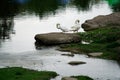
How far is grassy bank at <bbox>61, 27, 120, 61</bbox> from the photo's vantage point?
98.2 feet

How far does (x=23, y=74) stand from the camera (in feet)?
79.4

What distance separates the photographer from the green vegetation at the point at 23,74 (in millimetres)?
23328

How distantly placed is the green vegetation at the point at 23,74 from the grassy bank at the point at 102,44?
246 inches

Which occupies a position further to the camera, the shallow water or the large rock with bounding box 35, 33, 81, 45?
the large rock with bounding box 35, 33, 81, 45

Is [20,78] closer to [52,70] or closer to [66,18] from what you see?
[52,70]

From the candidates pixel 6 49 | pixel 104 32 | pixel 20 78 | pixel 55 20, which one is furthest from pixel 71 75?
pixel 55 20

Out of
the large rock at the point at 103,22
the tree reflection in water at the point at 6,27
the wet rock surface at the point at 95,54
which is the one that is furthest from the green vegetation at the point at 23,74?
the large rock at the point at 103,22

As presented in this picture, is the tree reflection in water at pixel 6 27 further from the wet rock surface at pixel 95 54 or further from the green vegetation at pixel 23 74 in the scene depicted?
the green vegetation at pixel 23 74

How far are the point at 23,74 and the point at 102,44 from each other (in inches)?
409

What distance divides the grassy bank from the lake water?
3.90 feet

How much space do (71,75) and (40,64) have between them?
367cm

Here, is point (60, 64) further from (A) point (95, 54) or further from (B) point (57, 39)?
(B) point (57, 39)

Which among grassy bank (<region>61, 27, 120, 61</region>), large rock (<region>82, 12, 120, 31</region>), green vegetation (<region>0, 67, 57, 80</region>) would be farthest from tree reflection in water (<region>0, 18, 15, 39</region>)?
green vegetation (<region>0, 67, 57, 80</region>)

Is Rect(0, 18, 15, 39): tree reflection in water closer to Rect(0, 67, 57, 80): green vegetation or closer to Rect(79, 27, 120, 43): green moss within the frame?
Rect(79, 27, 120, 43): green moss
